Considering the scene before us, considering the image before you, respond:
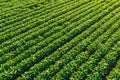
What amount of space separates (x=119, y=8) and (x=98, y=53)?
44.9 feet

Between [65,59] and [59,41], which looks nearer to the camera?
[65,59]

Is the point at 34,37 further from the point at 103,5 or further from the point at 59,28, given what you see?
the point at 103,5

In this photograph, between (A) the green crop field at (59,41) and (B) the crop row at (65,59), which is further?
(A) the green crop field at (59,41)

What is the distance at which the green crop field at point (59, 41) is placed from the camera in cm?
1775

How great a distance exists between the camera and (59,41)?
2195 cm

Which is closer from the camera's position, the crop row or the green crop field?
the crop row

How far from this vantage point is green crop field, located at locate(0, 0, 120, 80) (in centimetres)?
1775

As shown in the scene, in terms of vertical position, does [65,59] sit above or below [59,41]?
below

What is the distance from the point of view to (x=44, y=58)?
1962 centimetres

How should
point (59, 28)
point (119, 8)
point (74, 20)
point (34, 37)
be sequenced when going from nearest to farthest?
point (34, 37)
point (59, 28)
point (74, 20)
point (119, 8)

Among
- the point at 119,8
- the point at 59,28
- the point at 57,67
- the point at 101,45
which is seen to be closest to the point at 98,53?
the point at 101,45

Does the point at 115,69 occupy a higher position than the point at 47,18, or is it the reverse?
the point at 47,18

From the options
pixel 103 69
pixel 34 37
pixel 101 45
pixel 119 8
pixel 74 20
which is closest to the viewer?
pixel 103 69

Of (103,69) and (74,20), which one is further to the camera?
(74,20)
